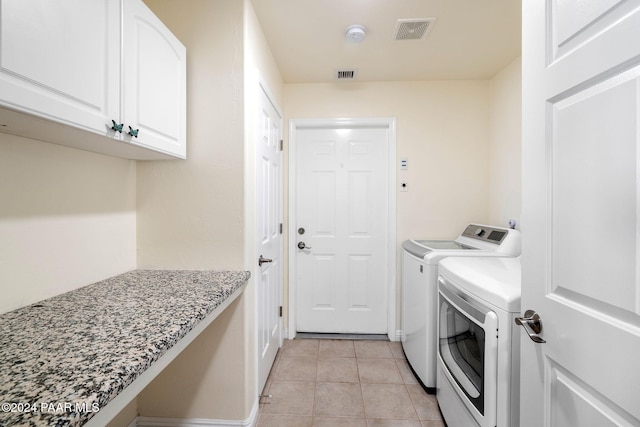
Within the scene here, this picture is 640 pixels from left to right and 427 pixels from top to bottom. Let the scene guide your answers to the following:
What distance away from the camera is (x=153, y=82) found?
1197 mm

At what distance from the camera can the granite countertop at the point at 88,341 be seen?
0.52 meters

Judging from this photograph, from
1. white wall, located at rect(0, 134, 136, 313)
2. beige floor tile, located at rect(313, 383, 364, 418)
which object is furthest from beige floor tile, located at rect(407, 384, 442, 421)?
white wall, located at rect(0, 134, 136, 313)

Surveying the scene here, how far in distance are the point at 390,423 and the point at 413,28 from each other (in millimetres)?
2482

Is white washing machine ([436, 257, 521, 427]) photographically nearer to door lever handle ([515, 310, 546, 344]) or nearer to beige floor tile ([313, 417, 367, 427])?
door lever handle ([515, 310, 546, 344])

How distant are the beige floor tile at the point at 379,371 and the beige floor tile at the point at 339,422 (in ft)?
1.26

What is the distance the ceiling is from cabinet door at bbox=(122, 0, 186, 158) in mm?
674

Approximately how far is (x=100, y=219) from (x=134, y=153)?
352 mm

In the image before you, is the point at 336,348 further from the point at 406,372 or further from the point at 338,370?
the point at 406,372

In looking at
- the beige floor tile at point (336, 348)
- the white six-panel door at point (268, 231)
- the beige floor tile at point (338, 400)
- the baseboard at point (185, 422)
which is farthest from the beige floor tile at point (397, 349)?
the baseboard at point (185, 422)

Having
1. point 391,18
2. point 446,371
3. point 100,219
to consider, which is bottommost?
point 446,371

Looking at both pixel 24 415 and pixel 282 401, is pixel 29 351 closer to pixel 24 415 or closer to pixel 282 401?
pixel 24 415

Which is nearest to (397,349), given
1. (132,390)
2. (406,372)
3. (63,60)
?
(406,372)

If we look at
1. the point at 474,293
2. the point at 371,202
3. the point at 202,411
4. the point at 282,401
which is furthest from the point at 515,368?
the point at 371,202

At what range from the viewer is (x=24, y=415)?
1.59 feet
